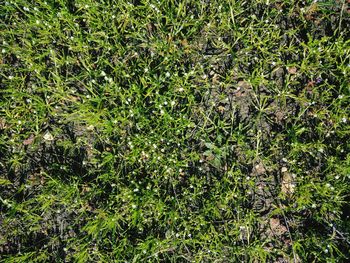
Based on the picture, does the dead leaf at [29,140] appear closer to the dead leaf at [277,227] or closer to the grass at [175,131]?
the grass at [175,131]

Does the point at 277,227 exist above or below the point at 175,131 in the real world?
below

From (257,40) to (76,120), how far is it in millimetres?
1849

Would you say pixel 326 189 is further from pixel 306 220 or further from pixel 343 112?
pixel 343 112

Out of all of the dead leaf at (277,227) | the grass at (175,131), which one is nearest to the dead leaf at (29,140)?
the grass at (175,131)

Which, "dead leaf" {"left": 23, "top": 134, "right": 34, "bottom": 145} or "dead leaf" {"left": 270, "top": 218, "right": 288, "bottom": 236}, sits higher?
A: "dead leaf" {"left": 270, "top": 218, "right": 288, "bottom": 236}

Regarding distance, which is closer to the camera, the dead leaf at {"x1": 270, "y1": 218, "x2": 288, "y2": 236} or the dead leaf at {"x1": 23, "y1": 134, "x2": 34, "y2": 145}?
the dead leaf at {"x1": 270, "y1": 218, "x2": 288, "y2": 236}

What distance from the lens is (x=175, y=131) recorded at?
3070mm

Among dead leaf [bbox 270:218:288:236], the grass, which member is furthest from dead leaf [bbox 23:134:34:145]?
dead leaf [bbox 270:218:288:236]

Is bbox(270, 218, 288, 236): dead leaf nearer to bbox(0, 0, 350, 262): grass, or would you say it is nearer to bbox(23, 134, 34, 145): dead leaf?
bbox(0, 0, 350, 262): grass

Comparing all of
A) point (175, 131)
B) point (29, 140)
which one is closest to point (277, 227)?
point (175, 131)

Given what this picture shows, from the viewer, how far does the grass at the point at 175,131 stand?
118 inches

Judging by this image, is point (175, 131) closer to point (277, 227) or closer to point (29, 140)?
point (277, 227)

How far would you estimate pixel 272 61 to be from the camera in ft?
10.1

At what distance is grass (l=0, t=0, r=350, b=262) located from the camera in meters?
2.99
